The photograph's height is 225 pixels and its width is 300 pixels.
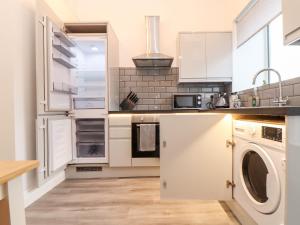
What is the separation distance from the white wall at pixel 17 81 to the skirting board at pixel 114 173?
87cm

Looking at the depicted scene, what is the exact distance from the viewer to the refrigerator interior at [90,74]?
10.5 feet

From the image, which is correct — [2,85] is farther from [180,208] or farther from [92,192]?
[180,208]

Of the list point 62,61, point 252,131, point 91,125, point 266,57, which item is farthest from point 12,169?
point 266,57

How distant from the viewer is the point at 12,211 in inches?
24.5

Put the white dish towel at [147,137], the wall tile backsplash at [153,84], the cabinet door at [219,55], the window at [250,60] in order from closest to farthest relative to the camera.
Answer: the window at [250,60]
the white dish towel at [147,137]
the cabinet door at [219,55]
the wall tile backsplash at [153,84]

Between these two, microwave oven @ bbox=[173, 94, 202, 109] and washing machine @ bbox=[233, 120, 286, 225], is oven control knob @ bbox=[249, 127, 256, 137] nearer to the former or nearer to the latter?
washing machine @ bbox=[233, 120, 286, 225]

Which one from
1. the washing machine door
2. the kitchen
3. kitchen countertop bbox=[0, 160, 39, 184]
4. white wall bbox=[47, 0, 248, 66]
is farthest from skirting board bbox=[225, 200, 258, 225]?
white wall bbox=[47, 0, 248, 66]

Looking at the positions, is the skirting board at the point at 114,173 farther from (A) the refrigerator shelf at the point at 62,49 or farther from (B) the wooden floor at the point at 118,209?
(A) the refrigerator shelf at the point at 62,49

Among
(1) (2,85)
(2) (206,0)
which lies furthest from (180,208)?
(2) (206,0)

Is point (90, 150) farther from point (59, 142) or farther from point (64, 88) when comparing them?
point (64, 88)

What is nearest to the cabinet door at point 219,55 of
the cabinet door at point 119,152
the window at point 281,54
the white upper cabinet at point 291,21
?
the window at point 281,54

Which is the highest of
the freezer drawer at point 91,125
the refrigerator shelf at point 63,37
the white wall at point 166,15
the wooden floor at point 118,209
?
the white wall at point 166,15

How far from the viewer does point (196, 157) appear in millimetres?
1917

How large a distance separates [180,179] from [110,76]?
1768 mm
